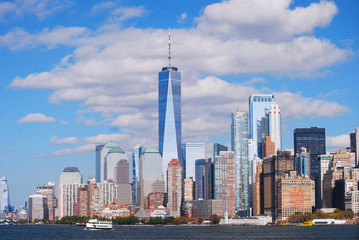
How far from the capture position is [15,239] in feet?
579

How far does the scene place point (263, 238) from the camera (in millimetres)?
168000

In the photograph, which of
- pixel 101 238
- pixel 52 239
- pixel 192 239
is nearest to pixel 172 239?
pixel 192 239

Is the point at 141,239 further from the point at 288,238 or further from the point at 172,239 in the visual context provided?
the point at 288,238

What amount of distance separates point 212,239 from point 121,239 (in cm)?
2259

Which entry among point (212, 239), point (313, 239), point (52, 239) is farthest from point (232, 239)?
point (52, 239)

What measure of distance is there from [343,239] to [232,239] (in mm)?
26167

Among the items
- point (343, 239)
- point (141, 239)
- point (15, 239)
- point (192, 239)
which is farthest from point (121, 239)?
point (343, 239)

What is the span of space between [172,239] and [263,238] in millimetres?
22564

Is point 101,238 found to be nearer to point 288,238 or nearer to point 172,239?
point 172,239

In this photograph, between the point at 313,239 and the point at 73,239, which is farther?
the point at 73,239

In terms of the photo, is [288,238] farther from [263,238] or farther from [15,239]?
[15,239]

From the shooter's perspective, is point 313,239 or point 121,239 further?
point 121,239

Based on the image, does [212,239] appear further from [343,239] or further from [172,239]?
[343,239]

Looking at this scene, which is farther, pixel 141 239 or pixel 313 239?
pixel 141 239
